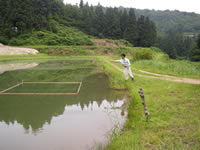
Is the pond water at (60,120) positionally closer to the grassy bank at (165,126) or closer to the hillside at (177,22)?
the grassy bank at (165,126)

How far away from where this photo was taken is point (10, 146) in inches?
183

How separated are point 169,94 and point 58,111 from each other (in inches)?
212

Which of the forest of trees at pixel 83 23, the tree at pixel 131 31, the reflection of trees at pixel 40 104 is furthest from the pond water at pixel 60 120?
the tree at pixel 131 31

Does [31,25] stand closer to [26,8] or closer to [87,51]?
[26,8]

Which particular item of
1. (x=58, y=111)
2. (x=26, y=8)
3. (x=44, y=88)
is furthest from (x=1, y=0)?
(x=58, y=111)

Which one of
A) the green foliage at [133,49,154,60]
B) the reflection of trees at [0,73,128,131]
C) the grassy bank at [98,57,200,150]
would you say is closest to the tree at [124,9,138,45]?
the green foliage at [133,49,154,60]

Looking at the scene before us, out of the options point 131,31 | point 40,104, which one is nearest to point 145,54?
point 40,104

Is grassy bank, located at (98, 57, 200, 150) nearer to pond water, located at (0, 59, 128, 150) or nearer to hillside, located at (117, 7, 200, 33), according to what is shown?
pond water, located at (0, 59, 128, 150)

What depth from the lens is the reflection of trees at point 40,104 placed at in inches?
247

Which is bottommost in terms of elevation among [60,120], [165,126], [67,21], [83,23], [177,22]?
[60,120]

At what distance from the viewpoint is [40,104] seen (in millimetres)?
7840

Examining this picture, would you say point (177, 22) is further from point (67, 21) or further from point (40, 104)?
point (40, 104)

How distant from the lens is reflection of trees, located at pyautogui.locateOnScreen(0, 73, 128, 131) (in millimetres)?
6270

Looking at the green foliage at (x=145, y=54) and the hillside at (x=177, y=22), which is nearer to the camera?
the green foliage at (x=145, y=54)
